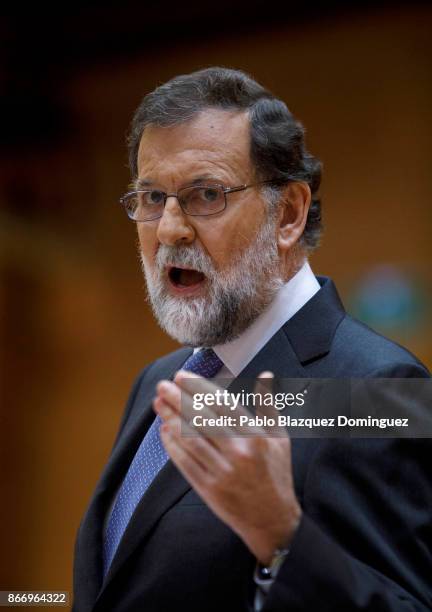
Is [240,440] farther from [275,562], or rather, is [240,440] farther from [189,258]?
[189,258]

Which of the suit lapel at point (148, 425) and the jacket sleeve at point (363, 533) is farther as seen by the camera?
the suit lapel at point (148, 425)

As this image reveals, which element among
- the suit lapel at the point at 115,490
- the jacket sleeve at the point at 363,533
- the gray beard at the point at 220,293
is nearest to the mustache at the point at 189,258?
the gray beard at the point at 220,293

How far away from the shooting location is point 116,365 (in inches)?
171

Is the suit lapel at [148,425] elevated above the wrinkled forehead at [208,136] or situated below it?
below

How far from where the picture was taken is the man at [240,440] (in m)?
1.28

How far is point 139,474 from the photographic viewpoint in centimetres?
180

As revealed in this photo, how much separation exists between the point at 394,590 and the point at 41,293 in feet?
11.5

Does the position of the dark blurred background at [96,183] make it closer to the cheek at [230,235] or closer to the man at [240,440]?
the man at [240,440]

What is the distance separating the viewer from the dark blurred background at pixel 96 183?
12.1 feet

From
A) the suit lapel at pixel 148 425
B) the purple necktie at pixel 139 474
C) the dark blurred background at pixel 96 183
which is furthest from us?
the dark blurred background at pixel 96 183

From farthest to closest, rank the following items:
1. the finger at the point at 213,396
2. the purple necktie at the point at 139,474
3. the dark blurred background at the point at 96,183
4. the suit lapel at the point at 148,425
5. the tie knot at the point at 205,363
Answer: the dark blurred background at the point at 96,183 < the tie knot at the point at 205,363 < the purple necktie at the point at 139,474 < the suit lapel at the point at 148,425 < the finger at the point at 213,396

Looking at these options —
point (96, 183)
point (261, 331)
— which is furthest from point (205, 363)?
point (96, 183)

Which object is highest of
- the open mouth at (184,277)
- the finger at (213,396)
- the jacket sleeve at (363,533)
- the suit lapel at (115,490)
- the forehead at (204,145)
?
the forehead at (204,145)

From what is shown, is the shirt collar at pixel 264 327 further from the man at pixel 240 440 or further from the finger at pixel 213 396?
the finger at pixel 213 396
